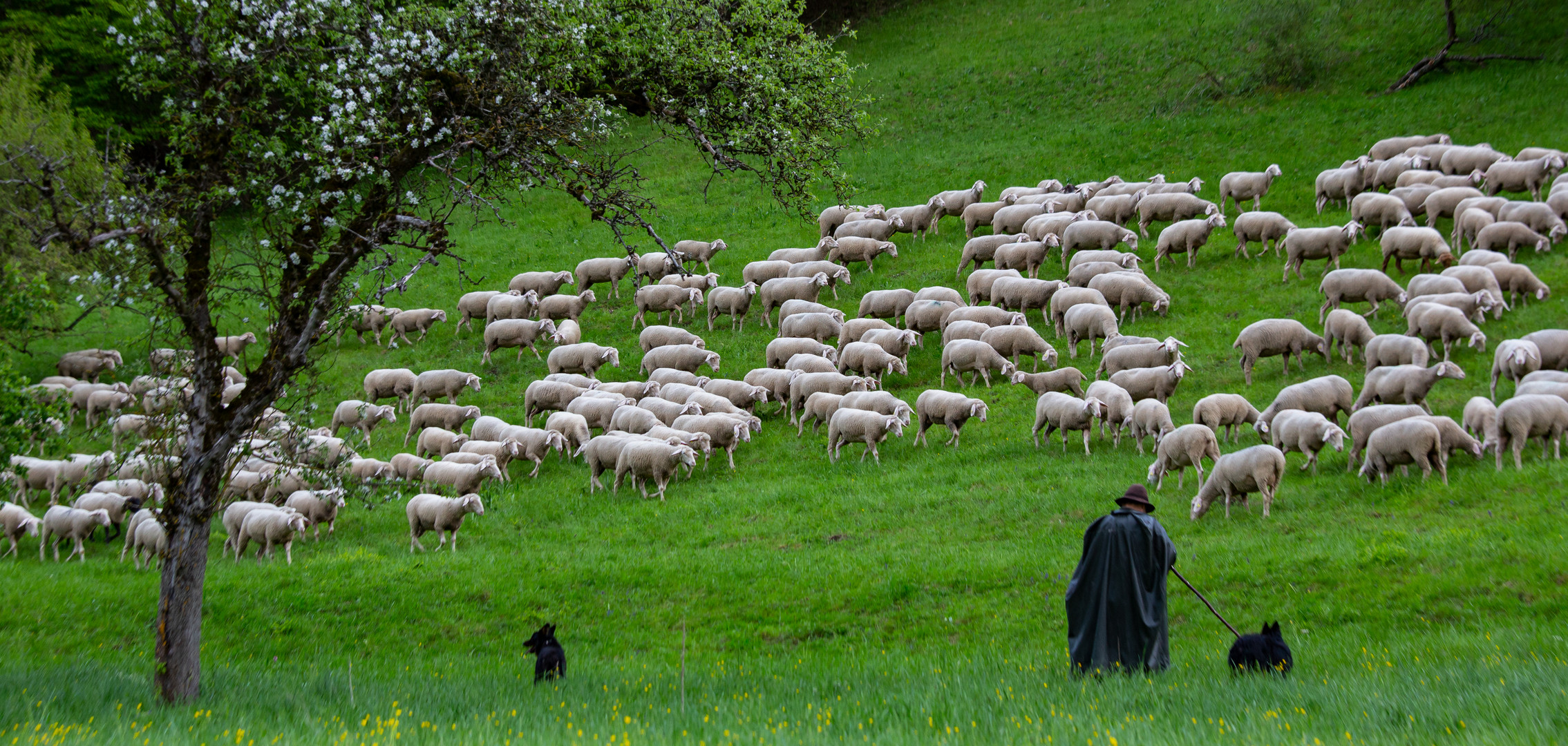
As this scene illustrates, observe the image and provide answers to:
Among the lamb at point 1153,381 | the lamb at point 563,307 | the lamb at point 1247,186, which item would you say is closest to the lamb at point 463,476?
the lamb at point 563,307

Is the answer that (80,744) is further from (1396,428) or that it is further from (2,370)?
(1396,428)

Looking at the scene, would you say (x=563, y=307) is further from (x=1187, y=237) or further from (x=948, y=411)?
(x=1187, y=237)

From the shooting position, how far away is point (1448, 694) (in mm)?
7480

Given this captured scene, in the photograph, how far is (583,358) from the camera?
81.6 feet

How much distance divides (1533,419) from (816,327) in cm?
1417

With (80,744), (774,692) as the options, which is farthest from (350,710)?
(774,692)

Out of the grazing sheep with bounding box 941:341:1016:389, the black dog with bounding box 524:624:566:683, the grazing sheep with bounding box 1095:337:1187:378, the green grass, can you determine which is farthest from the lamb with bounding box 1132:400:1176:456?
the black dog with bounding box 524:624:566:683

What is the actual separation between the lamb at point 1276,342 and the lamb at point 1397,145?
1333 centimetres

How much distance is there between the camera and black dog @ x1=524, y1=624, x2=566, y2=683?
33.4 feet

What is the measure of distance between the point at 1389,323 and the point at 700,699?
18.0m

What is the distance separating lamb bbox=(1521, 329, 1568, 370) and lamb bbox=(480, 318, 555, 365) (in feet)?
66.9

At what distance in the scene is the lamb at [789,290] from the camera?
87.2 ft

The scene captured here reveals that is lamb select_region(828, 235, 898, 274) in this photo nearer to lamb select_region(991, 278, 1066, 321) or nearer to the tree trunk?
lamb select_region(991, 278, 1066, 321)

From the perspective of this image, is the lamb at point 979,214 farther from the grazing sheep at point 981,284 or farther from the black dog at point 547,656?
the black dog at point 547,656
